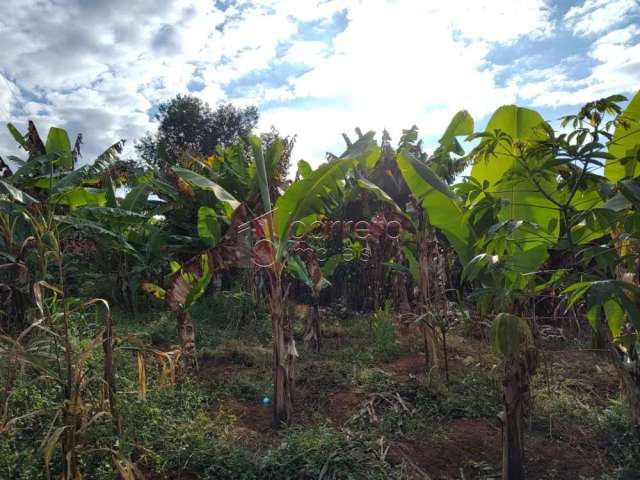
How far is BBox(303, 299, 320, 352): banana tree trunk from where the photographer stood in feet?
21.9

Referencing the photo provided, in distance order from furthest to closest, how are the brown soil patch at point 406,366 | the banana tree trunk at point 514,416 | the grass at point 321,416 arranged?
1. the brown soil patch at point 406,366
2. the grass at point 321,416
3. the banana tree trunk at point 514,416

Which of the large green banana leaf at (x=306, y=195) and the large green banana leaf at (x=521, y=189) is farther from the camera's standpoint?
the large green banana leaf at (x=306, y=195)

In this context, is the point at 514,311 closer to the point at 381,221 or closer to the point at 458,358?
the point at 381,221

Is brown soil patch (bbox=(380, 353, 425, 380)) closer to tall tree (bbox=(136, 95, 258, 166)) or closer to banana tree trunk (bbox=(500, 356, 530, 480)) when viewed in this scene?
banana tree trunk (bbox=(500, 356, 530, 480))

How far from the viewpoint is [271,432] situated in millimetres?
4113

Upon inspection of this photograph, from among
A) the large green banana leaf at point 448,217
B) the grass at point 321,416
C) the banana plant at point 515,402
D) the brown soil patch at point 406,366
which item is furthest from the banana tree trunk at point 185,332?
the banana plant at point 515,402

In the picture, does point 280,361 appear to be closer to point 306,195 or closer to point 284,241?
point 284,241

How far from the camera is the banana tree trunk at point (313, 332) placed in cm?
669

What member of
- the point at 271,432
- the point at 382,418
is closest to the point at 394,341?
the point at 382,418

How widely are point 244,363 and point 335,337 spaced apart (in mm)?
1963

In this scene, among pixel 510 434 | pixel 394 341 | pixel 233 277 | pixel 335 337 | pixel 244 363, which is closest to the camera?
pixel 510 434

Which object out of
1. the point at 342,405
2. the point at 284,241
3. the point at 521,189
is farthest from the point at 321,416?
the point at 521,189

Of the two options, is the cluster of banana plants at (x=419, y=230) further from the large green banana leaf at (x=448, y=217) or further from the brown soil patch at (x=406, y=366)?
the brown soil patch at (x=406, y=366)

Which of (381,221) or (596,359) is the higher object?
(381,221)
